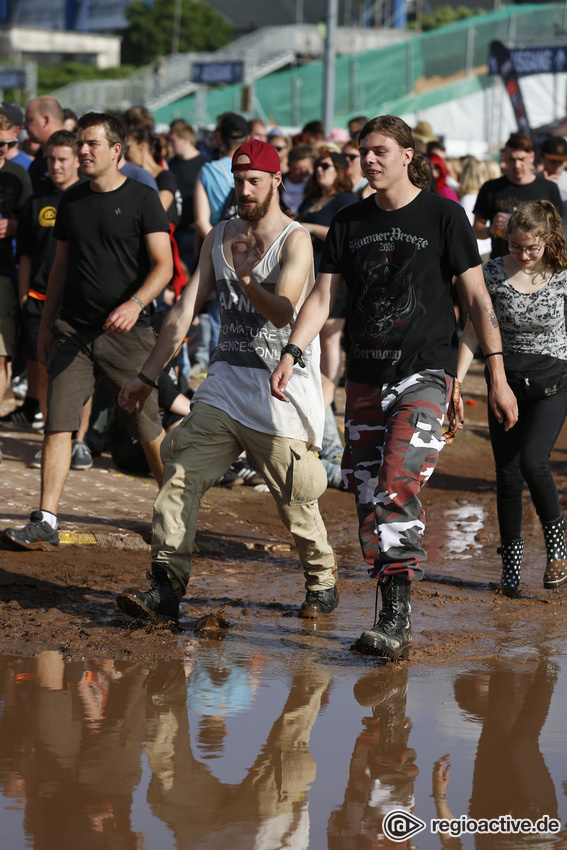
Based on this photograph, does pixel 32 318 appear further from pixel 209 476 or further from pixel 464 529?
pixel 209 476

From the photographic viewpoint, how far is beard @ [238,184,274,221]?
5145 millimetres

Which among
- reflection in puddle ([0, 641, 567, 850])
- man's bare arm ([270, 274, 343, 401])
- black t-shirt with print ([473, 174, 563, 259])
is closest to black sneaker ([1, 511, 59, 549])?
reflection in puddle ([0, 641, 567, 850])

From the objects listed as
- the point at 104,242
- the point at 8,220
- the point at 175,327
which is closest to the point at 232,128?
the point at 8,220

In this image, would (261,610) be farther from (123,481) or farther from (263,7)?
(263,7)

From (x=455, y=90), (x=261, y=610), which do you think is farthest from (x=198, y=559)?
(x=455, y=90)

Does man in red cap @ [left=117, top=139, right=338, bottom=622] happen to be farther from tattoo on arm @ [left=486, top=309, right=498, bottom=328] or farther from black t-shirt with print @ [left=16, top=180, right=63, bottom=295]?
black t-shirt with print @ [left=16, top=180, right=63, bottom=295]

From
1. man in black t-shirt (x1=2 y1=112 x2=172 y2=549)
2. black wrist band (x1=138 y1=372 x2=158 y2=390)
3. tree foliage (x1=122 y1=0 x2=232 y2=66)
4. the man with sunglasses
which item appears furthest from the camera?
tree foliage (x1=122 y1=0 x2=232 y2=66)

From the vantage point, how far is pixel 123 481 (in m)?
8.19

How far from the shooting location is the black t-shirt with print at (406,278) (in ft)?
16.0

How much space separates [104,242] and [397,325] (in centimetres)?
214

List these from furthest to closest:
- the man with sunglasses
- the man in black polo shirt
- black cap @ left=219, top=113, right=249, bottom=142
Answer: black cap @ left=219, top=113, right=249, bottom=142
the man with sunglasses
the man in black polo shirt

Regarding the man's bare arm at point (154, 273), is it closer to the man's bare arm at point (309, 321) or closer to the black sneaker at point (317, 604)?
the man's bare arm at point (309, 321)

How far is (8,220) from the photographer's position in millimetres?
8531

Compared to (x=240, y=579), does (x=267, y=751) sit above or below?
above
